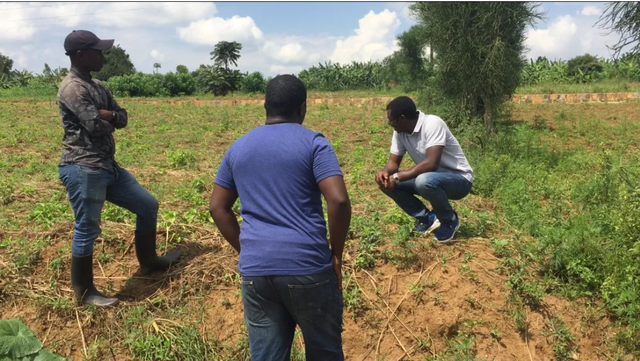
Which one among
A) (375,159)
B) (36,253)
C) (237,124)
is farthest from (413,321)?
(237,124)

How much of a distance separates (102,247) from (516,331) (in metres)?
3.77

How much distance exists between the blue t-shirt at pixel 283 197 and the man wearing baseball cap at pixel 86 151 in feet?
5.83

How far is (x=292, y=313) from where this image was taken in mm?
2414

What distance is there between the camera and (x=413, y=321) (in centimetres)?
406

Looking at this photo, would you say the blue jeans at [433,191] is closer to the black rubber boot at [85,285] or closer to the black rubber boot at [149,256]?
the black rubber boot at [149,256]

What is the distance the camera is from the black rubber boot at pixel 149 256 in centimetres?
417

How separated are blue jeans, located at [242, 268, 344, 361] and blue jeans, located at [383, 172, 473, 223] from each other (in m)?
2.13

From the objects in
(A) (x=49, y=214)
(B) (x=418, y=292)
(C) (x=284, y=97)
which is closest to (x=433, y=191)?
(B) (x=418, y=292)

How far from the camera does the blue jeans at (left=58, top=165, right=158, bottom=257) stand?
12.0 feet

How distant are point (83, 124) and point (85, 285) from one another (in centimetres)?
127

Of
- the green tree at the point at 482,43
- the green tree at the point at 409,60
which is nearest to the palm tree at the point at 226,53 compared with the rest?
the green tree at the point at 409,60

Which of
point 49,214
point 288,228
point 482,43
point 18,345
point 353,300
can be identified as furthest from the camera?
point 482,43

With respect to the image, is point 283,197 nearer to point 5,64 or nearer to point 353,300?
point 353,300

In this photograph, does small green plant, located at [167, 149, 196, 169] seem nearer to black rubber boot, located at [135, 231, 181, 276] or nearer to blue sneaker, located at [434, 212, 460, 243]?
black rubber boot, located at [135, 231, 181, 276]
